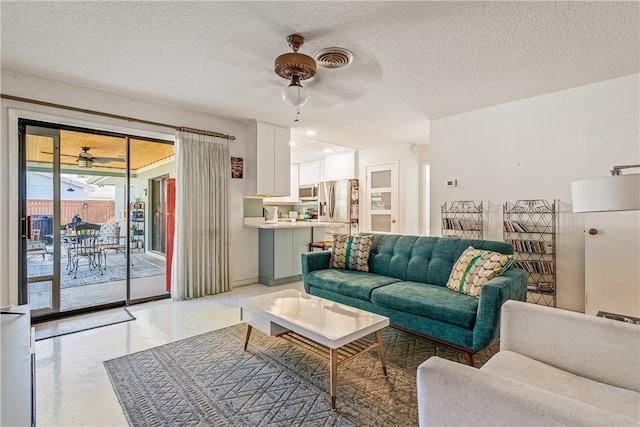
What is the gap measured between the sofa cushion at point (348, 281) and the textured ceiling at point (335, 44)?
1.98 m

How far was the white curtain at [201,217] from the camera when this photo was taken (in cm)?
390

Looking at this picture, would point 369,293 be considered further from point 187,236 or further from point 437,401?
point 187,236

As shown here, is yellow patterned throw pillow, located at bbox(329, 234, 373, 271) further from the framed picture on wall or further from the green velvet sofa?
the framed picture on wall

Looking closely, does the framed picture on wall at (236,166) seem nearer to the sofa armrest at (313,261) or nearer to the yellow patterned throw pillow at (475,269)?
the sofa armrest at (313,261)

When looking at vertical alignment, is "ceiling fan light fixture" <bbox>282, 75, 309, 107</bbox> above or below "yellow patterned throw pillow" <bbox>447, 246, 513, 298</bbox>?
above

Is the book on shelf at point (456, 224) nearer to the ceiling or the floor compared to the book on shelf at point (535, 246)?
nearer to the ceiling

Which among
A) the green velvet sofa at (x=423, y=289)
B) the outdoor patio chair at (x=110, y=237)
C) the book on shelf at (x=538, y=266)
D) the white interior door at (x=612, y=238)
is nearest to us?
the green velvet sofa at (x=423, y=289)

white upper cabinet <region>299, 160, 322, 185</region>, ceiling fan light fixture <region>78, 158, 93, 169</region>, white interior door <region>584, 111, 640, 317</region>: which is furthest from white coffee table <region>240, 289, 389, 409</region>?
white upper cabinet <region>299, 160, 322, 185</region>

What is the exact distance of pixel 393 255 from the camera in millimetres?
3318

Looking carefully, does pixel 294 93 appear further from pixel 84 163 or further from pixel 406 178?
pixel 84 163

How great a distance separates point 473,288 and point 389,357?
85 centimetres

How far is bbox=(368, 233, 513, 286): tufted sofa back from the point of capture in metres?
2.85

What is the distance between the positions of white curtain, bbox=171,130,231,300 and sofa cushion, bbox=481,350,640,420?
3.53 meters

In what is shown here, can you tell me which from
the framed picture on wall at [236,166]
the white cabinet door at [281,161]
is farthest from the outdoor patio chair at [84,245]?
the white cabinet door at [281,161]
